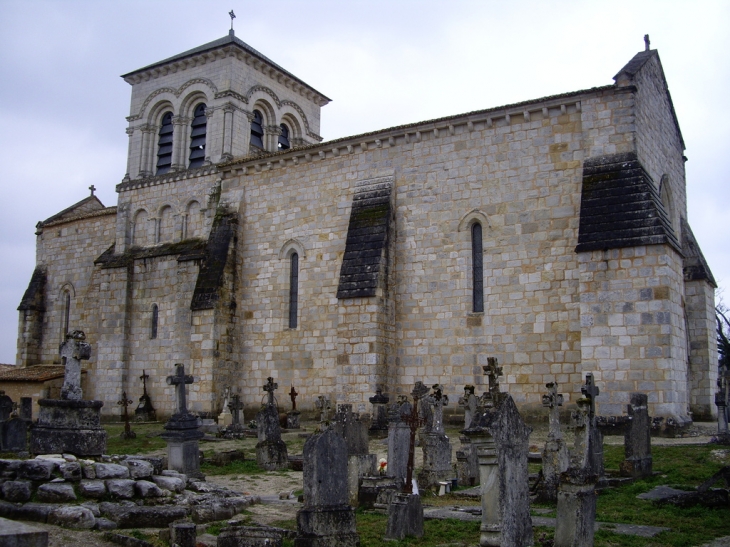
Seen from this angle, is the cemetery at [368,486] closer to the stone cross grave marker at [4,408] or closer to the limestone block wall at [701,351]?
the stone cross grave marker at [4,408]

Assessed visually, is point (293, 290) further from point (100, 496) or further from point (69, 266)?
point (100, 496)

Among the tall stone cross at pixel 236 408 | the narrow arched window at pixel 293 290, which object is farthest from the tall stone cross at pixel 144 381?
the tall stone cross at pixel 236 408

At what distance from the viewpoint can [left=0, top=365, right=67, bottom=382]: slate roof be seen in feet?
81.1

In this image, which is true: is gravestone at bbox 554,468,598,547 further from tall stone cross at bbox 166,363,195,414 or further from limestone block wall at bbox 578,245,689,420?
limestone block wall at bbox 578,245,689,420

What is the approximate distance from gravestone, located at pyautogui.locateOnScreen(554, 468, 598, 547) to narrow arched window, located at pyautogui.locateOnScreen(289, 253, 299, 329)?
14978 mm

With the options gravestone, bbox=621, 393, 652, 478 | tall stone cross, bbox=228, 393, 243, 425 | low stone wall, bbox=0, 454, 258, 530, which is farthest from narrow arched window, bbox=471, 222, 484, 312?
low stone wall, bbox=0, 454, 258, 530

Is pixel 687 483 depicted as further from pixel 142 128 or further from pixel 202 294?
pixel 142 128

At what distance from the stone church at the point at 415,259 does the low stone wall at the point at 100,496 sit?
922 cm

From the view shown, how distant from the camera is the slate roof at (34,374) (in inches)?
974

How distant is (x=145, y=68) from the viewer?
90.0ft

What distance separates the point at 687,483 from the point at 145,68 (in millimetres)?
23604

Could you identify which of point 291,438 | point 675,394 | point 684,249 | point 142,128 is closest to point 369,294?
point 291,438

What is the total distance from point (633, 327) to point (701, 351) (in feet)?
16.7

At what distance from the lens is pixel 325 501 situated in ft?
23.1
